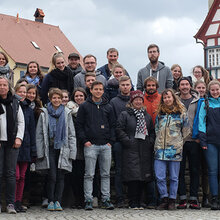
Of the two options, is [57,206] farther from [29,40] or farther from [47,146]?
[29,40]

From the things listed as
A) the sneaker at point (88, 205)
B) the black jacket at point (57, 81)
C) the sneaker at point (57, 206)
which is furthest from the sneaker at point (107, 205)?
the black jacket at point (57, 81)

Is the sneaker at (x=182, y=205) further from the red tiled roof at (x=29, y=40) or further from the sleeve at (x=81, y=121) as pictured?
the red tiled roof at (x=29, y=40)

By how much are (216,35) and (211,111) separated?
17.2 metres

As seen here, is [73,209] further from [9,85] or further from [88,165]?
[9,85]

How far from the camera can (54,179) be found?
774cm

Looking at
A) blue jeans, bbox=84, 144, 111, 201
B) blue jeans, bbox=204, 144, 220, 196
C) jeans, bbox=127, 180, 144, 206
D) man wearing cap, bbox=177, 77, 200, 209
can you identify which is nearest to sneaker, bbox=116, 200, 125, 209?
jeans, bbox=127, 180, 144, 206

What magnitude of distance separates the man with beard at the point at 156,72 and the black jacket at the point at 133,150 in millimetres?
1463

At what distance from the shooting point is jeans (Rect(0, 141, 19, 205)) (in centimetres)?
723

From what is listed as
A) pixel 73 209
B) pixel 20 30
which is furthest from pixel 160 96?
pixel 20 30

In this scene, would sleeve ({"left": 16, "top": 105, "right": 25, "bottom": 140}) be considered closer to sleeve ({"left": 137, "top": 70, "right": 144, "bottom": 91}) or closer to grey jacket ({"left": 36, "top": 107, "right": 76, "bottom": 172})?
grey jacket ({"left": 36, "top": 107, "right": 76, "bottom": 172})

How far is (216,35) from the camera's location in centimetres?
2456

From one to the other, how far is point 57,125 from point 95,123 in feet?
1.95

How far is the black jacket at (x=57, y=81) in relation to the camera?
892cm

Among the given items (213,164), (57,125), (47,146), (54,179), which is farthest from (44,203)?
(213,164)
